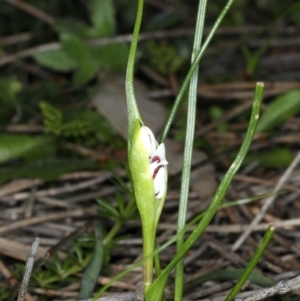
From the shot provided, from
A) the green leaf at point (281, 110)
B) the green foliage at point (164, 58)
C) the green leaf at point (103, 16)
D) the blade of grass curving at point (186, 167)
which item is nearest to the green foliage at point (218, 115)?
the green leaf at point (281, 110)

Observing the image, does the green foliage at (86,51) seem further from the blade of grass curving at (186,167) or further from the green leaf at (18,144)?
the blade of grass curving at (186,167)

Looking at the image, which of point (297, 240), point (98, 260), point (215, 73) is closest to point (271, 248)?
point (297, 240)

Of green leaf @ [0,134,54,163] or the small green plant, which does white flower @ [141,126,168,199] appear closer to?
the small green plant

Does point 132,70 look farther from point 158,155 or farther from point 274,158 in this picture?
point 274,158

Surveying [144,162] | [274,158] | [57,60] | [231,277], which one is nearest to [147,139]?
[144,162]

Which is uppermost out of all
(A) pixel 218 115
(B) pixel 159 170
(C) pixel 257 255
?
(A) pixel 218 115

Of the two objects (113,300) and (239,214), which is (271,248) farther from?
(113,300)

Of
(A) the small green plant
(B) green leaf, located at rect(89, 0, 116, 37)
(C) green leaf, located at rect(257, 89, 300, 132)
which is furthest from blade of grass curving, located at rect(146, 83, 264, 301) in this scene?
(B) green leaf, located at rect(89, 0, 116, 37)
